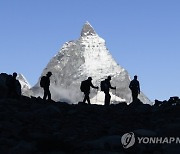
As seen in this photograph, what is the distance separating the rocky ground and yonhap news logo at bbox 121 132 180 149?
166 millimetres

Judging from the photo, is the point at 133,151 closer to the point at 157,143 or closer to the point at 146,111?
the point at 157,143

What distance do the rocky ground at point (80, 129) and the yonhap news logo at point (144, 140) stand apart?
0.17 m

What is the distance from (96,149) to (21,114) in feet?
21.7

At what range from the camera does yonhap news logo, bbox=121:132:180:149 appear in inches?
565

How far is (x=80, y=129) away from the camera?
18.1m

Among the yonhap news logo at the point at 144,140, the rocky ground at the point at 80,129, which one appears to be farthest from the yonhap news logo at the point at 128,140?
the rocky ground at the point at 80,129

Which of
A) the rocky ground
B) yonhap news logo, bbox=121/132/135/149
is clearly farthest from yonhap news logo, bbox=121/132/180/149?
the rocky ground

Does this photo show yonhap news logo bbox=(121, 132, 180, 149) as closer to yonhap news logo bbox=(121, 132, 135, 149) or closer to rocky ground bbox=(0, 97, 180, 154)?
yonhap news logo bbox=(121, 132, 135, 149)

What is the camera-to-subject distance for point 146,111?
79.9 feet

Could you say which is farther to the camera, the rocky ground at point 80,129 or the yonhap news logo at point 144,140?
the yonhap news logo at point 144,140

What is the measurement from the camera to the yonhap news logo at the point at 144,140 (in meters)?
14.4

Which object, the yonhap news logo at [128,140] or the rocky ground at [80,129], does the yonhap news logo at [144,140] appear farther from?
the rocky ground at [80,129]

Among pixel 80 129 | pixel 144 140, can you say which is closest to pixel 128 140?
pixel 144 140

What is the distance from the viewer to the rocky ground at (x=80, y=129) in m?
14.0
